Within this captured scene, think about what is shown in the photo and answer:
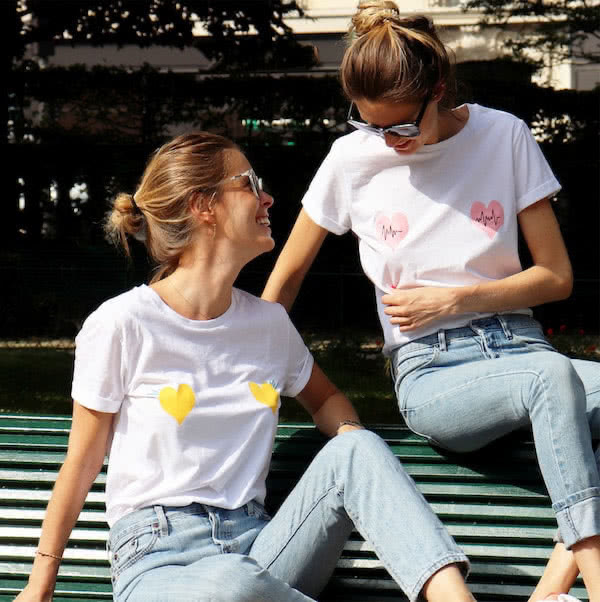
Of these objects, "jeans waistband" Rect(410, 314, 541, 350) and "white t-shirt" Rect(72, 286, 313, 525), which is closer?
"white t-shirt" Rect(72, 286, 313, 525)

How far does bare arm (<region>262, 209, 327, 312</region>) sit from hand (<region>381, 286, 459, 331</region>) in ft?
0.95

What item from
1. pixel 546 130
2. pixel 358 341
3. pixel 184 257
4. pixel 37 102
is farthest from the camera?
pixel 37 102

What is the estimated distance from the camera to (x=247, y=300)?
2684mm

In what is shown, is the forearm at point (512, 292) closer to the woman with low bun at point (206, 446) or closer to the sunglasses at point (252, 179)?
the woman with low bun at point (206, 446)

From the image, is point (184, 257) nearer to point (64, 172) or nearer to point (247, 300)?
point (247, 300)

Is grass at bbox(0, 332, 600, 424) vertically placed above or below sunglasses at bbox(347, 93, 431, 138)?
below

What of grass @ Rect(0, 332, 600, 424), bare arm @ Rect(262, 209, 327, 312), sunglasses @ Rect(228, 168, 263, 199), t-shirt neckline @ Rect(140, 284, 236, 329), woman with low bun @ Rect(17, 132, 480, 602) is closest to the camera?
woman with low bun @ Rect(17, 132, 480, 602)

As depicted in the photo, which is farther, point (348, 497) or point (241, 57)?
point (241, 57)

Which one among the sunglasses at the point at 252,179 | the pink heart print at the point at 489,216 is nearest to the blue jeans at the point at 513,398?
the pink heart print at the point at 489,216

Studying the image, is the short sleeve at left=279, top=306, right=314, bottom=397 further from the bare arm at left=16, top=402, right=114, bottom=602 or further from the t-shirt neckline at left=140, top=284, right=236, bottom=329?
the bare arm at left=16, top=402, right=114, bottom=602

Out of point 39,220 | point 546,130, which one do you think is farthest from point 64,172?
point 546,130

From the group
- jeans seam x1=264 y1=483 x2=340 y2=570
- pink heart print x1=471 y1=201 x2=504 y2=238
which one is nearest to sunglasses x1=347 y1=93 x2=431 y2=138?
pink heart print x1=471 y1=201 x2=504 y2=238

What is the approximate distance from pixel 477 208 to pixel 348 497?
2.91 ft

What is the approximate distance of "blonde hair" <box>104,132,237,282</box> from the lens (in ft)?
8.50
